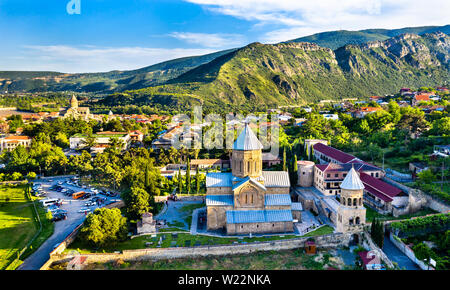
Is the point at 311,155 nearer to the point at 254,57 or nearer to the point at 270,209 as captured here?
the point at 270,209

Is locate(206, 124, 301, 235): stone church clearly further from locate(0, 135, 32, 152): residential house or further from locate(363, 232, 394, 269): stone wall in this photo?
locate(0, 135, 32, 152): residential house

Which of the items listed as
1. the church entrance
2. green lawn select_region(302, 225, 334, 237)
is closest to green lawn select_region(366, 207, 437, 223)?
the church entrance

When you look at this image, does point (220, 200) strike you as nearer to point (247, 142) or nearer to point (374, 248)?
point (247, 142)

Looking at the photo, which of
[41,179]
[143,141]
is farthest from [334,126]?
[41,179]

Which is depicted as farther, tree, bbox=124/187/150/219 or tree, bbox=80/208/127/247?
tree, bbox=124/187/150/219

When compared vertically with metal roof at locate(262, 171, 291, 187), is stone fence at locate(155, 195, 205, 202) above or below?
below
